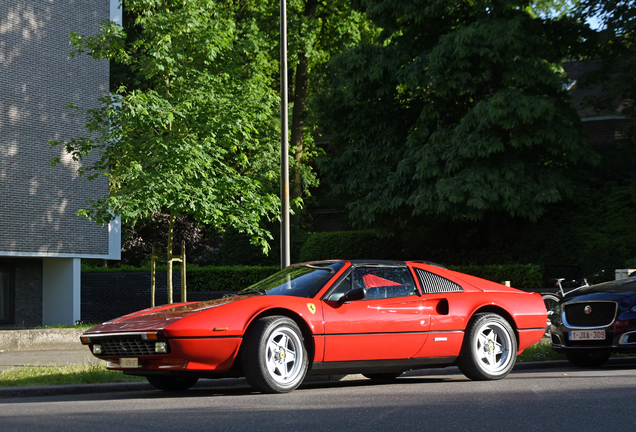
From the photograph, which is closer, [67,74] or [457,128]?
[457,128]

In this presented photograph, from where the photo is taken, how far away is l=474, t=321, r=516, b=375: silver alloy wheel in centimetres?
897

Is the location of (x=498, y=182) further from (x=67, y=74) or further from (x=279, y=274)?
(x=67, y=74)

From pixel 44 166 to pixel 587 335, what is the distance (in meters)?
17.3

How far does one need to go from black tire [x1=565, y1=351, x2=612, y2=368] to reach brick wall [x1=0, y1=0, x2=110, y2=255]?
1655 centimetres

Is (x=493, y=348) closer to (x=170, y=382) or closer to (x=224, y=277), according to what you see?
(x=170, y=382)

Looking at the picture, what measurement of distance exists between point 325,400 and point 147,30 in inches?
407

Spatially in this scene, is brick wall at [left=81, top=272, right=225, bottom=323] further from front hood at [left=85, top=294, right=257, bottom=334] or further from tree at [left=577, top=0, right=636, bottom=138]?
front hood at [left=85, top=294, right=257, bottom=334]

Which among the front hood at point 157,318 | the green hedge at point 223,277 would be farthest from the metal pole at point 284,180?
the green hedge at point 223,277

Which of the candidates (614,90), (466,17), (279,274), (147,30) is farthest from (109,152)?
(614,90)

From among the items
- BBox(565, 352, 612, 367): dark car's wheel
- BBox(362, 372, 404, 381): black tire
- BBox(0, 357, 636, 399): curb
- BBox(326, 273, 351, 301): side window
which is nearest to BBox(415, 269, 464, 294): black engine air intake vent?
BBox(326, 273, 351, 301): side window

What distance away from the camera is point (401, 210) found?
2106 cm

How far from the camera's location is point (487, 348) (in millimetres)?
9055

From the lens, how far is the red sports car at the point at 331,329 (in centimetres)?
749

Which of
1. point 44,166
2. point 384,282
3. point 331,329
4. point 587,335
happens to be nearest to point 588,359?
point 587,335
